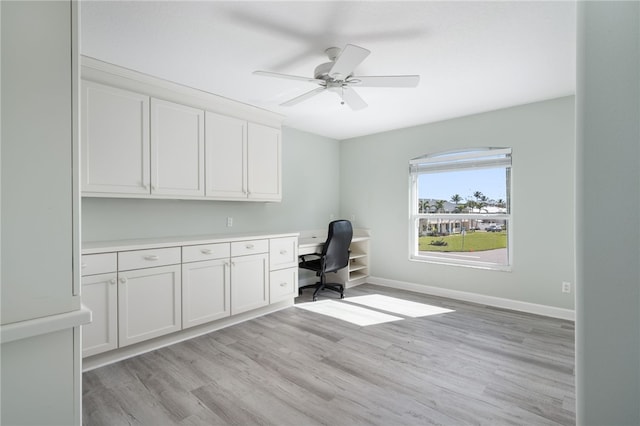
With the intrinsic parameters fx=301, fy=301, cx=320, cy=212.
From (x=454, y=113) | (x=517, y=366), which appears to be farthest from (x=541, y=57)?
(x=517, y=366)

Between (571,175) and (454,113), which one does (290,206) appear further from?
(571,175)

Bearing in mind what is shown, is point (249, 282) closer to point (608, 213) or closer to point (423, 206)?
point (423, 206)

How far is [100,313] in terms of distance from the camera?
229 centimetres

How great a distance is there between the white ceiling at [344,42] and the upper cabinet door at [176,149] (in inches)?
12.2

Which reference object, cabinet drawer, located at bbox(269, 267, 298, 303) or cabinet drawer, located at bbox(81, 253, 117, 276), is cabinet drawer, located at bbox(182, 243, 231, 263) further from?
cabinet drawer, located at bbox(269, 267, 298, 303)

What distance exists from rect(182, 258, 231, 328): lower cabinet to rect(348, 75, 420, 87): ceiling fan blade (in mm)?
2089

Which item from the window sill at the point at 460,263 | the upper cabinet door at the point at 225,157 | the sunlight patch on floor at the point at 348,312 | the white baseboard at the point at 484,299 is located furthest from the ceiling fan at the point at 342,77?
the white baseboard at the point at 484,299

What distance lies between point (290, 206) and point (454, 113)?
257 centimetres

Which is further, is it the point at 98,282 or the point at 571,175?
the point at 571,175

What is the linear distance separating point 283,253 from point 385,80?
7.38 feet

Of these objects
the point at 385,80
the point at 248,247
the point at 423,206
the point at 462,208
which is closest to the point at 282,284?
the point at 248,247

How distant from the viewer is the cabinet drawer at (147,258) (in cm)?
241

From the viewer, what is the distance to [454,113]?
3.86 meters

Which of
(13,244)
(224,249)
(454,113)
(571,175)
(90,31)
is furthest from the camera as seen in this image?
(454,113)
